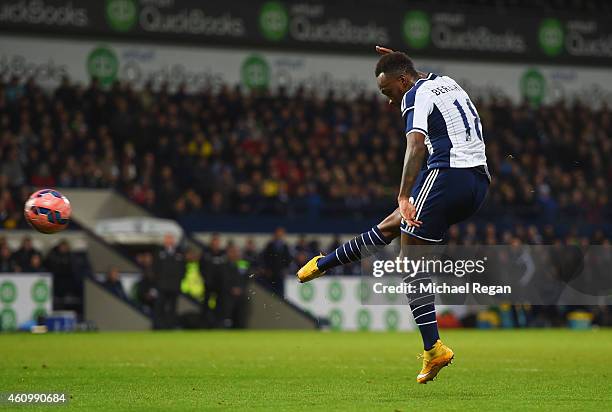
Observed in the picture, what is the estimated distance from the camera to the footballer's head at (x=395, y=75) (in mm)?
9000

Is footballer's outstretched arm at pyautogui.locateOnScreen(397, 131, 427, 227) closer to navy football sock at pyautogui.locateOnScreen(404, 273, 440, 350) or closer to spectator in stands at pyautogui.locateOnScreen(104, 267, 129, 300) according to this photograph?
navy football sock at pyautogui.locateOnScreen(404, 273, 440, 350)

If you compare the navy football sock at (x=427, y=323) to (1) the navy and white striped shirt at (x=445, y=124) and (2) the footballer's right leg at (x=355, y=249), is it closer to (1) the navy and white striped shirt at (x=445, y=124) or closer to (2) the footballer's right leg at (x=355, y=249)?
(2) the footballer's right leg at (x=355, y=249)

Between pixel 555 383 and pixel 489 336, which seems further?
pixel 489 336

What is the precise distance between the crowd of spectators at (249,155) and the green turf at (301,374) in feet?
28.4

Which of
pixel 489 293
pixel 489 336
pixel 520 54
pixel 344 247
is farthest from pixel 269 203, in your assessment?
pixel 344 247

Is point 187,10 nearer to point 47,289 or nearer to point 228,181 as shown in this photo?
point 228,181

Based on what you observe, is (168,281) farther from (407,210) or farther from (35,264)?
(407,210)

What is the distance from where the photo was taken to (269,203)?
27266 millimetres

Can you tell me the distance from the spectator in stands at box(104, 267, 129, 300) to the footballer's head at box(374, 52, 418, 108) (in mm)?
14764

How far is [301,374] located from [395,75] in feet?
10.6

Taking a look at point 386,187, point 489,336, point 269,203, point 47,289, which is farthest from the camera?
point 386,187

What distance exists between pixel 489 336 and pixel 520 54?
17688 millimetres

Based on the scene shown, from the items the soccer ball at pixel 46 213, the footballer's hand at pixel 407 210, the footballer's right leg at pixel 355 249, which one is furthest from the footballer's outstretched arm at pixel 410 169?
the soccer ball at pixel 46 213

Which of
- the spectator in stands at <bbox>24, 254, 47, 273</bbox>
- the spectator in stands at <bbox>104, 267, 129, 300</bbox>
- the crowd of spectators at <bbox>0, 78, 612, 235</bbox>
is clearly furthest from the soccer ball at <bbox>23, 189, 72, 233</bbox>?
the crowd of spectators at <bbox>0, 78, 612, 235</bbox>
